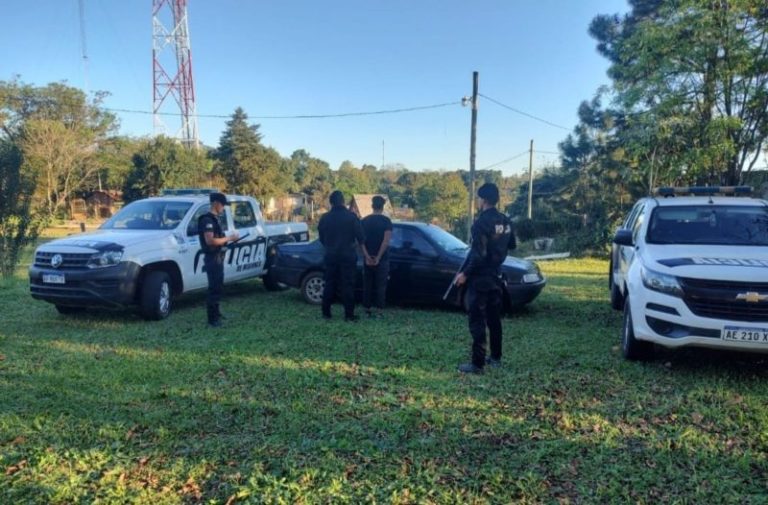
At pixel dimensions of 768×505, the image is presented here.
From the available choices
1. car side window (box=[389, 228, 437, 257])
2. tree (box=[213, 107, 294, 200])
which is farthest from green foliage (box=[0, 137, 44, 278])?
tree (box=[213, 107, 294, 200])

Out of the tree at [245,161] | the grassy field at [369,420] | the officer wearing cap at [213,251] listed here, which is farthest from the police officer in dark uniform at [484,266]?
the tree at [245,161]

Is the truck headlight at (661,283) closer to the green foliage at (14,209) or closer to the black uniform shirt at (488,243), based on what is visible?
the black uniform shirt at (488,243)

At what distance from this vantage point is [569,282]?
1168 cm

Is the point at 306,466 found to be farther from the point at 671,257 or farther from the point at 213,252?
the point at 213,252

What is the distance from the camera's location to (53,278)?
7020 millimetres

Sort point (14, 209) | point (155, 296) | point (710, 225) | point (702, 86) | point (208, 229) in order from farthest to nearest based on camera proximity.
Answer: point (702, 86) < point (155, 296) < point (208, 229) < point (14, 209) < point (710, 225)

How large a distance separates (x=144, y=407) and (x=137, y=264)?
3.37 metres

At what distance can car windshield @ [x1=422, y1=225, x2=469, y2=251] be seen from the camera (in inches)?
319

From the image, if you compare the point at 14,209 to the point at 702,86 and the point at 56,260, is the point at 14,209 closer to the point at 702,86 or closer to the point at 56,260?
the point at 56,260

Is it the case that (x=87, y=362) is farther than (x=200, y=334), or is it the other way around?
(x=200, y=334)

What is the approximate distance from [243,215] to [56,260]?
318 cm

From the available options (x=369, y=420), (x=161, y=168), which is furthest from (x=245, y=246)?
(x=161, y=168)

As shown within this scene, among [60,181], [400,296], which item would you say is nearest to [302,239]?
[400,296]

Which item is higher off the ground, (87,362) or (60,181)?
(60,181)
